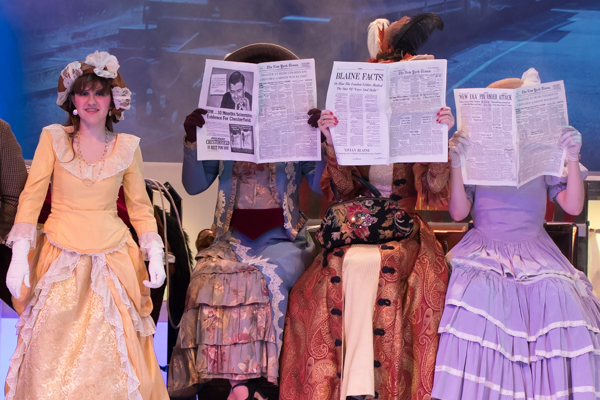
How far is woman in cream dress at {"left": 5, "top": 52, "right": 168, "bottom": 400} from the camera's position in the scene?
8.28 feet

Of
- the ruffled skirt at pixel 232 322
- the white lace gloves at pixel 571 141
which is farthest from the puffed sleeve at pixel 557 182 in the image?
the ruffled skirt at pixel 232 322

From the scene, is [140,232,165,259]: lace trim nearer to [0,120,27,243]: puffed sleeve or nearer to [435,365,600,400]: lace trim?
[0,120,27,243]: puffed sleeve

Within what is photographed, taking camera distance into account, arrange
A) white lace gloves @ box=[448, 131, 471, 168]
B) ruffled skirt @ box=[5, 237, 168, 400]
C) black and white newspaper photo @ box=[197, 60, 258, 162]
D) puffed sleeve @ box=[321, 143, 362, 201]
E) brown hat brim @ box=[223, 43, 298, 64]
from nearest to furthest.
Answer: ruffled skirt @ box=[5, 237, 168, 400] < white lace gloves @ box=[448, 131, 471, 168] < black and white newspaper photo @ box=[197, 60, 258, 162] < puffed sleeve @ box=[321, 143, 362, 201] < brown hat brim @ box=[223, 43, 298, 64]

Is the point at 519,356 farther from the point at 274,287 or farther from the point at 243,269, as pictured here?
the point at 243,269

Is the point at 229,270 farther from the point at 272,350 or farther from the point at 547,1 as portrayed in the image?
the point at 547,1

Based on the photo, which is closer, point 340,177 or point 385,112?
point 385,112

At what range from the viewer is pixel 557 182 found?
309cm

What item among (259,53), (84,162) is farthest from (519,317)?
(84,162)

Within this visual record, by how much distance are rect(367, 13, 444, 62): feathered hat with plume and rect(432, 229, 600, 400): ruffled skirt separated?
4.00ft

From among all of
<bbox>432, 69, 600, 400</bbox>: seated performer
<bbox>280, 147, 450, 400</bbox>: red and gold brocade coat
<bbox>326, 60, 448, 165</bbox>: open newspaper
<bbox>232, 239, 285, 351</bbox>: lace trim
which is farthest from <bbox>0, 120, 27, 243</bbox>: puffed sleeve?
<bbox>432, 69, 600, 400</bbox>: seated performer

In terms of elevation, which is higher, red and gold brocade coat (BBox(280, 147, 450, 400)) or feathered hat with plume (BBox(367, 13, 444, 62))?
feathered hat with plume (BBox(367, 13, 444, 62))

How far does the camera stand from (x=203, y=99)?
3.13m

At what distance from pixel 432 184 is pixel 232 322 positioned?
120 centimetres

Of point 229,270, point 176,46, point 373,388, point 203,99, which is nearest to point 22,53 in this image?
point 176,46
